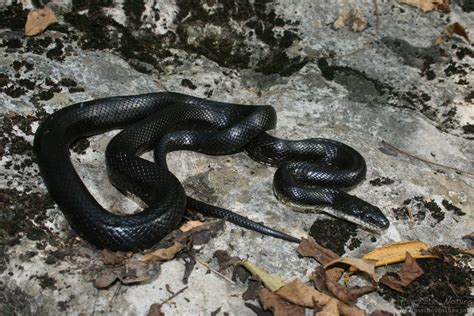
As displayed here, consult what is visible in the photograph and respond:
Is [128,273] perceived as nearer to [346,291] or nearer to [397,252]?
[346,291]

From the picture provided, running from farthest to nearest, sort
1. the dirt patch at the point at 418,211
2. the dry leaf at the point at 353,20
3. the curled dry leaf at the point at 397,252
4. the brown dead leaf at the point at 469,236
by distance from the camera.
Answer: the dry leaf at the point at 353,20 → the dirt patch at the point at 418,211 → the brown dead leaf at the point at 469,236 → the curled dry leaf at the point at 397,252

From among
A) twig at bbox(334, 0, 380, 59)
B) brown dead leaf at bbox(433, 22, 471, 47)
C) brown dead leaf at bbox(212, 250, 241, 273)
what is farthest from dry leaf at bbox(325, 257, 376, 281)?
brown dead leaf at bbox(433, 22, 471, 47)

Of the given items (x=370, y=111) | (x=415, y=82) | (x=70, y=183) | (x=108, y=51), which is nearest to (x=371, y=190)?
(x=370, y=111)

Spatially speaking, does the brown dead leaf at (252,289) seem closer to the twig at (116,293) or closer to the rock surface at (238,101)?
the rock surface at (238,101)

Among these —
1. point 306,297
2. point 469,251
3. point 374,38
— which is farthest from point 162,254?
point 374,38

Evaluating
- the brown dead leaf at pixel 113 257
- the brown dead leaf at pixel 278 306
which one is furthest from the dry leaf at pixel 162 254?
the brown dead leaf at pixel 278 306

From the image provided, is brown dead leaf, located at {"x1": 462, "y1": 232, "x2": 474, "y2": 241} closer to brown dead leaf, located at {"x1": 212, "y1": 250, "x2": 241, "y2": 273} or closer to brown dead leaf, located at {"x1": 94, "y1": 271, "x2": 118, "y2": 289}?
brown dead leaf, located at {"x1": 212, "y1": 250, "x2": 241, "y2": 273}
